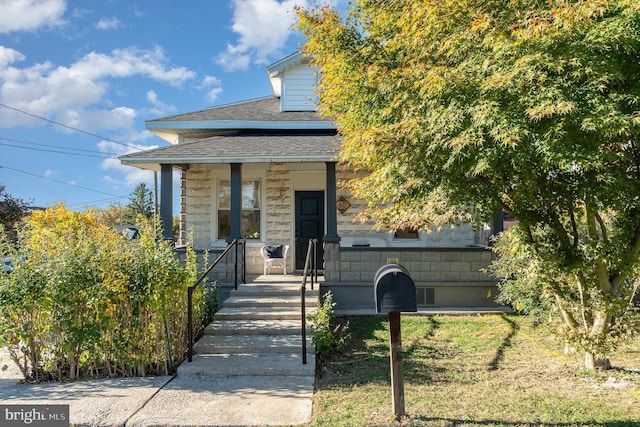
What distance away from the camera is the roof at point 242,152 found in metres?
8.70

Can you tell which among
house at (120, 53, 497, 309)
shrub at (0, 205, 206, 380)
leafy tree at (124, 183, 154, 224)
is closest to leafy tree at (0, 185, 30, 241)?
house at (120, 53, 497, 309)

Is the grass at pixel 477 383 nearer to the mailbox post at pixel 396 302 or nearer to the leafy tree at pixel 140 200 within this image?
the mailbox post at pixel 396 302

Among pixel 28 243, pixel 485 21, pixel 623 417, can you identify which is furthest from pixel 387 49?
pixel 28 243

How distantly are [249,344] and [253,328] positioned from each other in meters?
0.45

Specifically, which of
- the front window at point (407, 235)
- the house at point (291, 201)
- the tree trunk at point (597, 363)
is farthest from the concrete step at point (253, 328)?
the front window at point (407, 235)

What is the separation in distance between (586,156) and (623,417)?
8.46ft

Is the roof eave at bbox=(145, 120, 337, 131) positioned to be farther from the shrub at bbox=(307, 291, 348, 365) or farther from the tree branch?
the tree branch

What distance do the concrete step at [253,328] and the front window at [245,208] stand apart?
14.1 feet

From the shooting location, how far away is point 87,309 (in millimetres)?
5180

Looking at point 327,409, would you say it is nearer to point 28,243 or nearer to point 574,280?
point 574,280

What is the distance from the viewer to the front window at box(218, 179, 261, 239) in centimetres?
1078

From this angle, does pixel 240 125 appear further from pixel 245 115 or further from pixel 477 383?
pixel 477 383

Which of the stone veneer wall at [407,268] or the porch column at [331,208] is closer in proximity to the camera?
the porch column at [331,208]

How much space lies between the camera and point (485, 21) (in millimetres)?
4145
